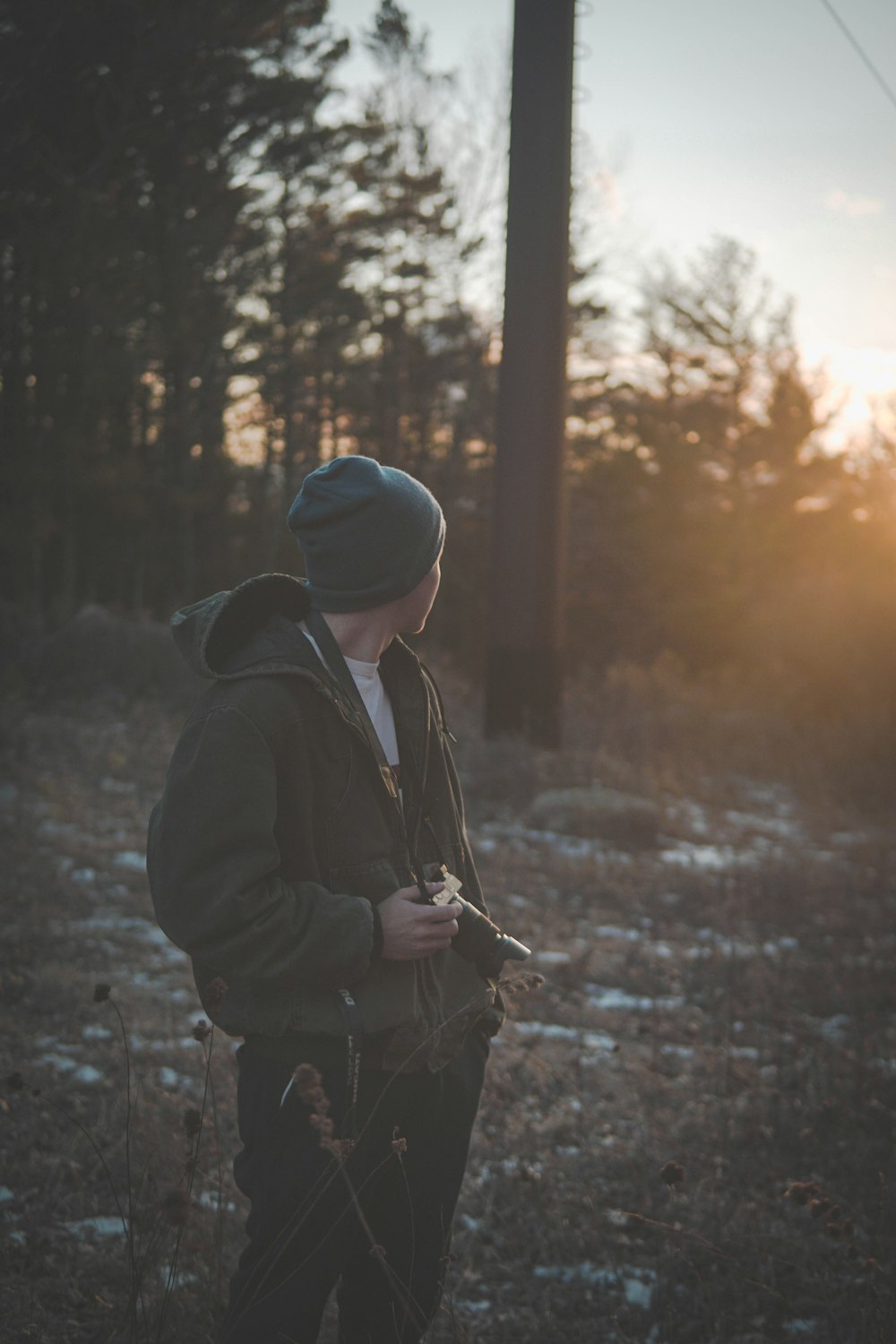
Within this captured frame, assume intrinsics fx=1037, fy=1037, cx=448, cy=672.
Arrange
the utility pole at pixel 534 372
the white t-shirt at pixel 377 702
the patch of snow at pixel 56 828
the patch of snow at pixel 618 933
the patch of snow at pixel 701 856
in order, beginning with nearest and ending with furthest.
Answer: the white t-shirt at pixel 377 702 < the patch of snow at pixel 618 933 < the patch of snow at pixel 56 828 < the patch of snow at pixel 701 856 < the utility pole at pixel 534 372

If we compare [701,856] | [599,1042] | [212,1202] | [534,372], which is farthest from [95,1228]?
[534,372]

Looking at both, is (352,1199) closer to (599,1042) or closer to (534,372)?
(599,1042)

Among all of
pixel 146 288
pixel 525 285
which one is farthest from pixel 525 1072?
pixel 146 288

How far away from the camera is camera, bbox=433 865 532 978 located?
5.90 feet

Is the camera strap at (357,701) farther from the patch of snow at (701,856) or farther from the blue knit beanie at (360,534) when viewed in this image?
the patch of snow at (701,856)

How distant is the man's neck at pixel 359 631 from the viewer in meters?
1.76

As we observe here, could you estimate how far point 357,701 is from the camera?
1.74 meters

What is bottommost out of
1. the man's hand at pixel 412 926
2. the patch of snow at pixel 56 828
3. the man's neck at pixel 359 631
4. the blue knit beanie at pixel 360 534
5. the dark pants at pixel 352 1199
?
the patch of snow at pixel 56 828

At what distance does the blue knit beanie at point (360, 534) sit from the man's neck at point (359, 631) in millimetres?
23

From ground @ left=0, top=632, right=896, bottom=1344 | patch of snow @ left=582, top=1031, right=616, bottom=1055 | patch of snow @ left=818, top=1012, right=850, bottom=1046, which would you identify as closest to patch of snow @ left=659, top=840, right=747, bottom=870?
ground @ left=0, top=632, right=896, bottom=1344

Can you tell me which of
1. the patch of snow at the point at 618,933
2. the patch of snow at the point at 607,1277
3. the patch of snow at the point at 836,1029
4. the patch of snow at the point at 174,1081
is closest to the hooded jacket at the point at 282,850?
the patch of snow at the point at 607,1277

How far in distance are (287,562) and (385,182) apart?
26.4 feet

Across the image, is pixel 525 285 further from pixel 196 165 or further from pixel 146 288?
pixel 196 165

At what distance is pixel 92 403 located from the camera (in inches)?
600
